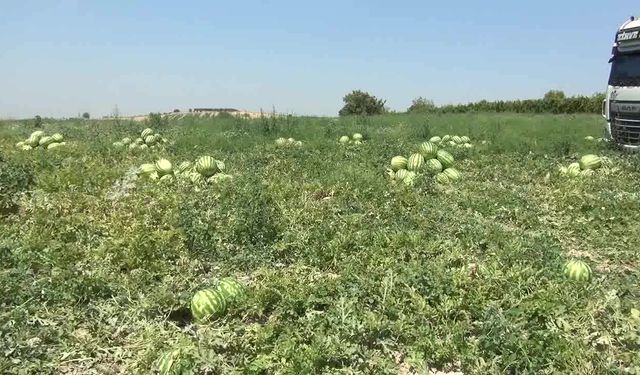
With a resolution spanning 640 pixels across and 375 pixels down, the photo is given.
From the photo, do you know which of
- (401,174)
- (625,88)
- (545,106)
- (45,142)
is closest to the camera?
(401,174)

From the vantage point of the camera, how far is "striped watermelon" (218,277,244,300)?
3.76m

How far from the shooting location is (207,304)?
359 centimetres

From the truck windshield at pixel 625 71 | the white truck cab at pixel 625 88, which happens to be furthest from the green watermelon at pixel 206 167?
the truck windshield at pixel 625 71

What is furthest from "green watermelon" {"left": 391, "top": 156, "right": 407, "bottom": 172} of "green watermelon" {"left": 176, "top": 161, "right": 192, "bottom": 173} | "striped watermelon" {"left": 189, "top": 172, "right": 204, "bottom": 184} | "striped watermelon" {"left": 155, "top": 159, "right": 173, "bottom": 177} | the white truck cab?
the white truck cab

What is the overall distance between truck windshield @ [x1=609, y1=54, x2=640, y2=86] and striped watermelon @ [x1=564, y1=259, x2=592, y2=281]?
9.17 meters

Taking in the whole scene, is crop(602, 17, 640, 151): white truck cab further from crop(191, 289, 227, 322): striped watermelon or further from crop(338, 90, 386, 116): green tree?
crop(338, 90, 386, 116): green tree

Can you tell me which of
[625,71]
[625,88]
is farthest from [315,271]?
[625,71]

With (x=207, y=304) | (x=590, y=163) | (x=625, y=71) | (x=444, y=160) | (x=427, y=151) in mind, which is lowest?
(x=207, y=304)

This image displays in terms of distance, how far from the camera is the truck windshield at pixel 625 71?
37.8ft

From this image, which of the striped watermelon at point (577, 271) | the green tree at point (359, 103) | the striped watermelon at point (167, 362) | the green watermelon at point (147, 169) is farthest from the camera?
the green tree at point (359, 103)

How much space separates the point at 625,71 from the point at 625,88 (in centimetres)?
40

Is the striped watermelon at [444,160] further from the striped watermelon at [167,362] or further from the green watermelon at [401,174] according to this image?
the striped watermelon at [167,362]

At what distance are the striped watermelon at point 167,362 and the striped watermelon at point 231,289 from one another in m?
0.74

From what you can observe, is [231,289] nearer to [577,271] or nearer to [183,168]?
[577,271]
